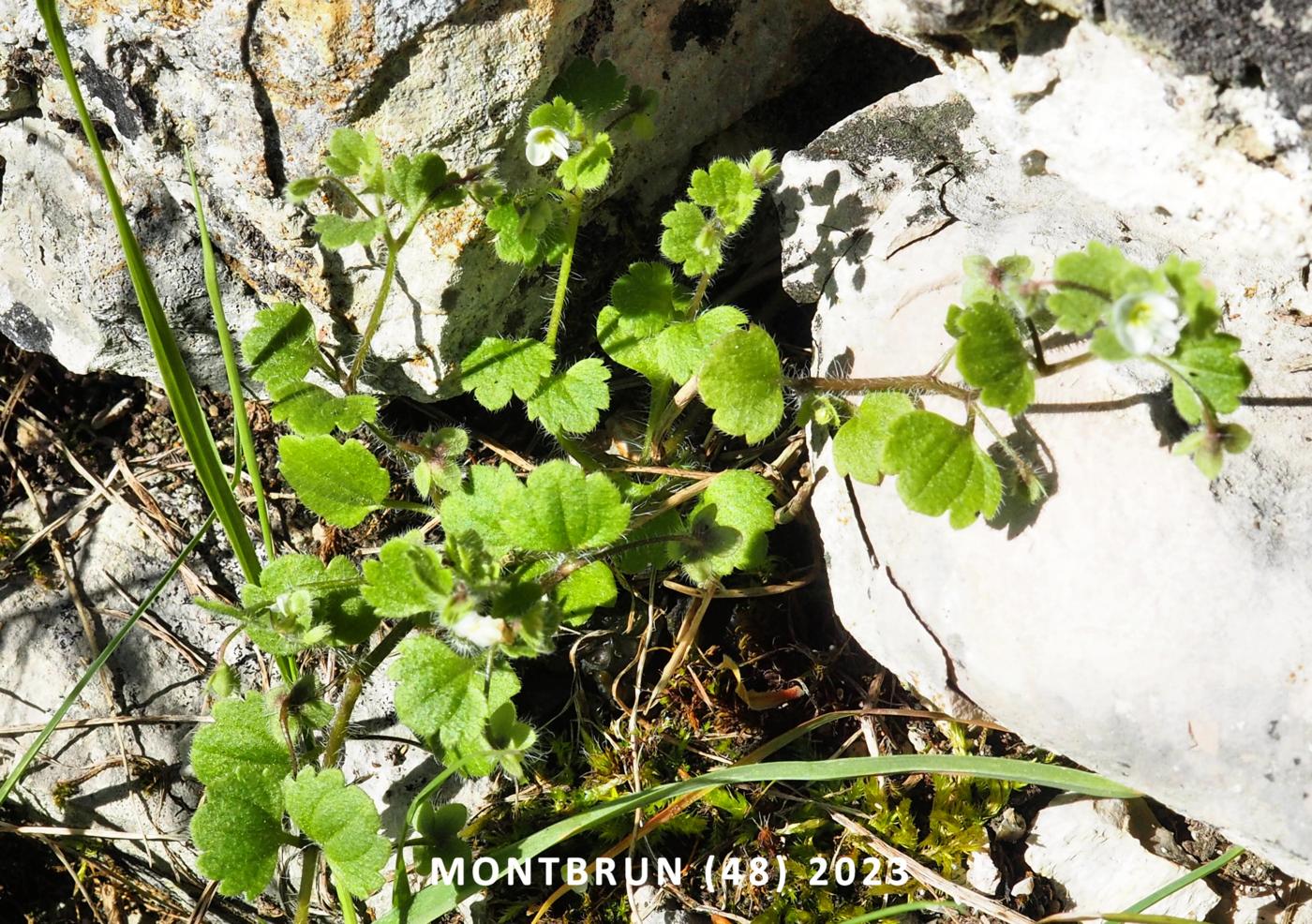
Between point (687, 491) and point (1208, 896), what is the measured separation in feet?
5.46

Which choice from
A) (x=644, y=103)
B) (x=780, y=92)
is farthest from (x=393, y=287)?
(x=780, y=92)

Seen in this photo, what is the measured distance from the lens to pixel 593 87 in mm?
2400

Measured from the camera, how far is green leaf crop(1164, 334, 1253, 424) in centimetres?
179

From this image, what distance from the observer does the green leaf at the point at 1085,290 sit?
179cm

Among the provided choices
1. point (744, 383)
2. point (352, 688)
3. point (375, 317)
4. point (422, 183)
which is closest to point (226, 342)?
point (375, 317)

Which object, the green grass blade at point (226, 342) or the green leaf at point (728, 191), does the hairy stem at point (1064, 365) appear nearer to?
the green leaf at point (728, 191)

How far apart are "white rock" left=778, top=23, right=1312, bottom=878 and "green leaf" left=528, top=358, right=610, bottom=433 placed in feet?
2.11

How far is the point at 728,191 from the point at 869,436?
2.20 ft

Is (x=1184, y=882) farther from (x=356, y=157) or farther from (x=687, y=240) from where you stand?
(x=356, y=157)

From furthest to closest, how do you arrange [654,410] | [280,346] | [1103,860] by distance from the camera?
[654,410] → [1103,860] → [280,346]

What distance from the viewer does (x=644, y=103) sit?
2.43 metres

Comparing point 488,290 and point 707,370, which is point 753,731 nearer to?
point 707,370

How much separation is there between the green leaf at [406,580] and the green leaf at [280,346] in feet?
1.89

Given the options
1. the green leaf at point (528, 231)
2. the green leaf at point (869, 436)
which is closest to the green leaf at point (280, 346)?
the green leaf at point (528, 231)
